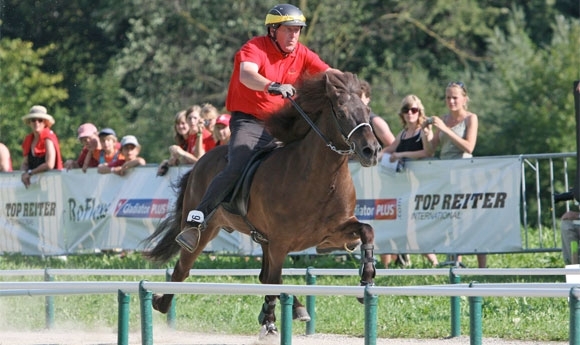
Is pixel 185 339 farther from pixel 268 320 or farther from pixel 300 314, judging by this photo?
pixel 300 314

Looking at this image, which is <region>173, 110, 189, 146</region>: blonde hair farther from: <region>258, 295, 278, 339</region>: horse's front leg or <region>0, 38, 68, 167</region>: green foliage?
<region>0, 38, 68, 167</region>: green foliage

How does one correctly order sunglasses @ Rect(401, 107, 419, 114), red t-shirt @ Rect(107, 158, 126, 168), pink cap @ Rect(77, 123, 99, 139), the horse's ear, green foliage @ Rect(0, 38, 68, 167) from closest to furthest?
the horse's ear, sunglasses @ Rect(401, 107, 419, 114), red t-shirt @ Rect(107, 158, 126, 168), pink cap @ Rect(77, 123, 99, 139), green foliage @ Rect(0, 38, 68, 167)

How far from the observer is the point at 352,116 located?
9648 mm

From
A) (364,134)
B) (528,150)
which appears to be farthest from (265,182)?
(528,150)

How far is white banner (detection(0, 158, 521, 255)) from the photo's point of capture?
46.7 feet

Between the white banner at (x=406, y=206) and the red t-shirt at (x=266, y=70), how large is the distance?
313 cm

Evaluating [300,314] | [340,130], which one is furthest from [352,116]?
[300,314]

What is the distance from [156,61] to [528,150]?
1297 cm

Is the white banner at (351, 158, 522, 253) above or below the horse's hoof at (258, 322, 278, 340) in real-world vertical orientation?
above

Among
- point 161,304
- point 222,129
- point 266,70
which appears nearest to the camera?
point 266,70

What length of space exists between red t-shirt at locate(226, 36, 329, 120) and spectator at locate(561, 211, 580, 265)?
3554 mm

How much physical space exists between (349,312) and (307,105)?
2.81 m

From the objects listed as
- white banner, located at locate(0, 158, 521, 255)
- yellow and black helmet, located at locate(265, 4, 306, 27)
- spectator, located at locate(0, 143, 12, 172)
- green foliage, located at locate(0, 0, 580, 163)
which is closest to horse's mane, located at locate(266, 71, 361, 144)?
yellow and black helmet, located at locate(265, 4, 306, 27)

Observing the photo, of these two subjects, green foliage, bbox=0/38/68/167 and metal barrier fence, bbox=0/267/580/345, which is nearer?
metal barrier fence, bbox=0/267/580/345
